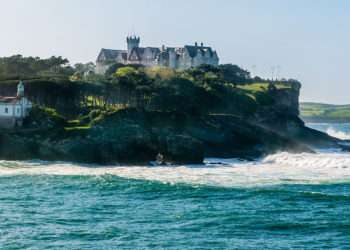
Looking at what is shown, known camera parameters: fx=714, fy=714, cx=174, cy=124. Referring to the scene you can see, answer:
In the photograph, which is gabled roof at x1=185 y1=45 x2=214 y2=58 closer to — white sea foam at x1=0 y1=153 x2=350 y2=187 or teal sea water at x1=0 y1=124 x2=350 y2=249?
white sea foam at x1=0 y1=153 x2=350 y2=187

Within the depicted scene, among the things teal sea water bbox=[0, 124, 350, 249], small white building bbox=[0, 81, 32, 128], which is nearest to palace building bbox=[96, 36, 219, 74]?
small white building bbox=[0, 81, 32, 128]

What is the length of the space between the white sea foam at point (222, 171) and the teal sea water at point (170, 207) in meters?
0.09

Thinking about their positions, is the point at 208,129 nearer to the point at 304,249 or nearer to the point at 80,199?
the point at 80,199

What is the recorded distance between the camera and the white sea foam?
194 feet

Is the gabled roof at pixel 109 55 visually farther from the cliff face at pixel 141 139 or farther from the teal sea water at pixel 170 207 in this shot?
the teal sea water at pixel 170 207

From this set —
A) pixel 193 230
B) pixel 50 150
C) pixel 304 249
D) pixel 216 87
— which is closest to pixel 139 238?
pixel 193 230

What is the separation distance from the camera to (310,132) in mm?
108438

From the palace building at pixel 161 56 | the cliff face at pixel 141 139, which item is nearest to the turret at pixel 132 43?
the palace building at pixel 161 56

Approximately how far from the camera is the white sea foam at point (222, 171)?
2325 inches

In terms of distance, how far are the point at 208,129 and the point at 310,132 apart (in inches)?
1084

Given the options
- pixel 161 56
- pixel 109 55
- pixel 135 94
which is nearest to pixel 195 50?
pixel 161 56

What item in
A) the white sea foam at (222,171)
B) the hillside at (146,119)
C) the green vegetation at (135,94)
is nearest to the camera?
the white sea foam at (222,171)

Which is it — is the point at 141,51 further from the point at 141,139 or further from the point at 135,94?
the point at 141,139

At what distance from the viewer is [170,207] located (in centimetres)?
4559
